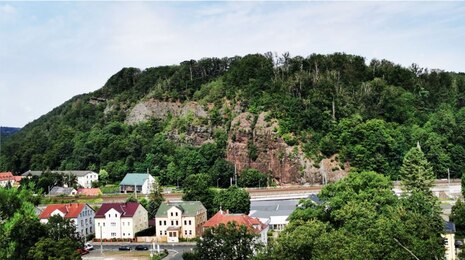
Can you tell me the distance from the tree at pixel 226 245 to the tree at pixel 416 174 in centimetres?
2323

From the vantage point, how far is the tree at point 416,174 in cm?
4872

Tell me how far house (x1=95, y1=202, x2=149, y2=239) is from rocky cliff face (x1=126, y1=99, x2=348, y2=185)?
2482cm

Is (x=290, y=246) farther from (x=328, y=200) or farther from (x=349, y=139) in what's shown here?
(x=349, y=139)

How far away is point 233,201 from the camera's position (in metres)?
50.2

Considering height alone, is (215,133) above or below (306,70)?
below

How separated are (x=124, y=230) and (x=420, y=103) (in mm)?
52079

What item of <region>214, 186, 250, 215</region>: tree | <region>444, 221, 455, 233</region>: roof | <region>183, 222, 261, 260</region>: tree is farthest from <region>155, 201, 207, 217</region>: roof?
<region>444, 221, 455, 233</region>: roof

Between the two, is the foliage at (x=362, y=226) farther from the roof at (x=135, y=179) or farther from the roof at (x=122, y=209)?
the roof at (x=135, y=179)

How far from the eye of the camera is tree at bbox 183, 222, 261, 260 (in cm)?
2852

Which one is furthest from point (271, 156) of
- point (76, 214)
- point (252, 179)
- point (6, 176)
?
point (6, 176)

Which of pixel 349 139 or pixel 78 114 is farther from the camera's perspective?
pixel 78 114

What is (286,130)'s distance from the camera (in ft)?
240

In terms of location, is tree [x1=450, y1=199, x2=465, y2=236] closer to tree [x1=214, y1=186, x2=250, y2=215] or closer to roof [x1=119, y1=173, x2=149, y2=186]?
tree [x1=214, y1=186, x2=250, y2=215]

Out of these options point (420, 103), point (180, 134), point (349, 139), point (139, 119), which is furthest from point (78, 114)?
point (420, 103)
